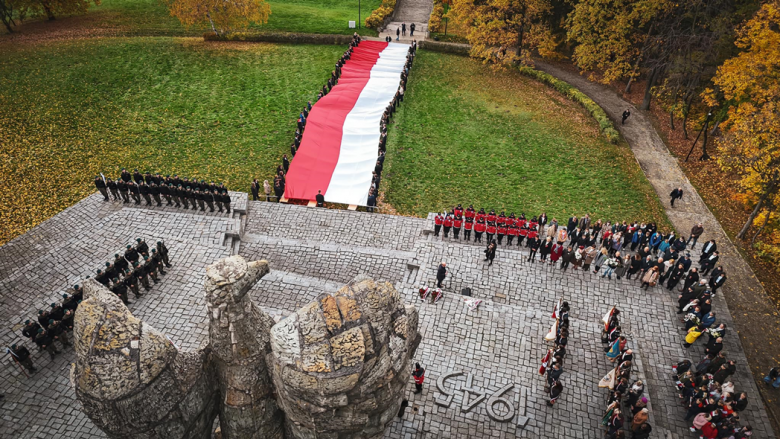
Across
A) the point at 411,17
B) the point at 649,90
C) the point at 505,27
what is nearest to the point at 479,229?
the point at 649,90

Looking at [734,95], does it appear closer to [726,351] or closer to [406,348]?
[726,351]

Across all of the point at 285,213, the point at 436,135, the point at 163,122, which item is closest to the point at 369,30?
the point at 436,135

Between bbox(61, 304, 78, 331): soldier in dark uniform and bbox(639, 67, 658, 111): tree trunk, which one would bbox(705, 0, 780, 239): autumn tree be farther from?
bbox(61, 304, 78, 331): soldier in dark uniform

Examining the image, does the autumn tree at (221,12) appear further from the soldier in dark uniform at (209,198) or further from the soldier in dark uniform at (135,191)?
the soldier in dark uniform at (209,198)

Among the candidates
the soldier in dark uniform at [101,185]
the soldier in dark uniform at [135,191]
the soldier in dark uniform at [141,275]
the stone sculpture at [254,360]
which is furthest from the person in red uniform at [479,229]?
the soldier in dark uniform at [101,185]

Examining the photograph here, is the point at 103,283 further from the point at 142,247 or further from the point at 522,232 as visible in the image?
the point at 522,232
